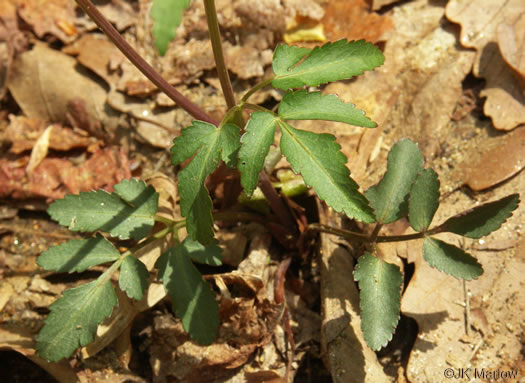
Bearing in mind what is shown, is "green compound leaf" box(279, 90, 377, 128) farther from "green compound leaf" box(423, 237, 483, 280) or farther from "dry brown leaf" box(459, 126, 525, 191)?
"dry brown leaf" box(459, 126, 525, 191)

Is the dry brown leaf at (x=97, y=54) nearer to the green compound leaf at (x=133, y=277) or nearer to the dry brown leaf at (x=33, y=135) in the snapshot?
the dry brown leaf at (x=33, y=135)

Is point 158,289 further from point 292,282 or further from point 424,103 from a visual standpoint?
point 424,103

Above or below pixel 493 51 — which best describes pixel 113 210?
below

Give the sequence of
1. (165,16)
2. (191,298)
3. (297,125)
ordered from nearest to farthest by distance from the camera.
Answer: (165,16) → (191,298) → (297,125)

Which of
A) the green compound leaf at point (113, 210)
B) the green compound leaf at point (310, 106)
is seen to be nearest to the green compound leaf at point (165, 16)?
the green compound leaf at point (310, 106)

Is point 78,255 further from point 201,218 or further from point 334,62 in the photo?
point 334,62

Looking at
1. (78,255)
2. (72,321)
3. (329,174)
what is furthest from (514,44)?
(72,321)

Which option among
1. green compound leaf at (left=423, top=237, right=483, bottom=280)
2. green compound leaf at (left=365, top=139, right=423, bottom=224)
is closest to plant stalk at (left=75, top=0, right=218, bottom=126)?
green compound leaf at (left=365, top=139, right=423, bottom=224)

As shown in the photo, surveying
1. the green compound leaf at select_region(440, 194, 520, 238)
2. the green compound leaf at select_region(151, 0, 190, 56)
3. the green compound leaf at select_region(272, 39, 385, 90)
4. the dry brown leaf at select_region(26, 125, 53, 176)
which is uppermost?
the green compound leaf at select_region(151, 0, 190, 56)
